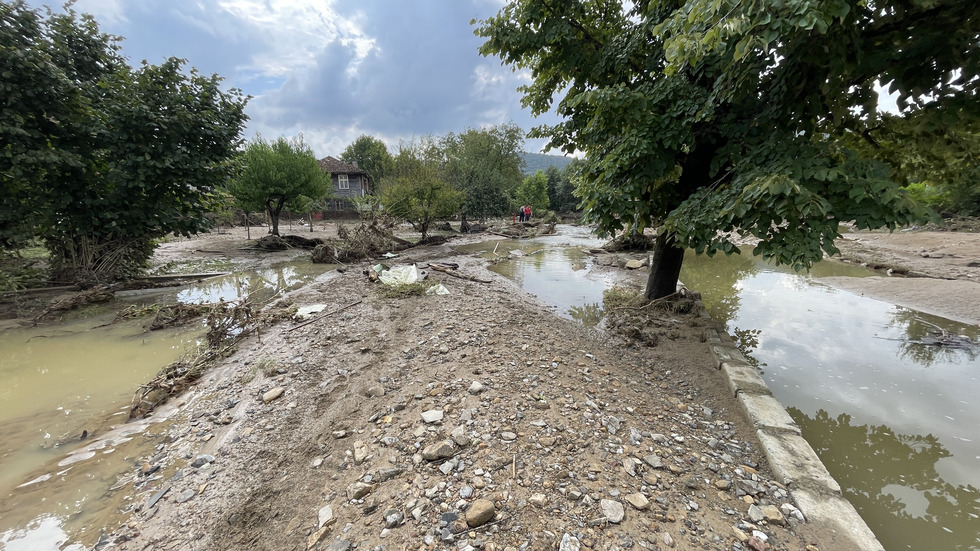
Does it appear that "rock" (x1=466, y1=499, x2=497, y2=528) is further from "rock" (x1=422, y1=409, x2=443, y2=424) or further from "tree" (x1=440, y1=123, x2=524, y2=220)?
"tree" (x1=440, y1=123, x2=524, y2=220)

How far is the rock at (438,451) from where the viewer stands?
2533 millimetres

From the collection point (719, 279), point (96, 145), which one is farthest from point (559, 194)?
point (96, 145)

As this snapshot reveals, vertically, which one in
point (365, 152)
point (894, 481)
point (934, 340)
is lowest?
point (894, 481)

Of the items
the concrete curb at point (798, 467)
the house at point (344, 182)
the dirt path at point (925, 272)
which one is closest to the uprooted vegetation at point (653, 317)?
the concrete curb at point (798, 467)

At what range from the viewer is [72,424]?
368 cm

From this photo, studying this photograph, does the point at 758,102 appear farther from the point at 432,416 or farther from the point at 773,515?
the point at 432,416

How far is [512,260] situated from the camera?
49.2 feet

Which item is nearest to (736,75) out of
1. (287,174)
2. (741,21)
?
(741,21)

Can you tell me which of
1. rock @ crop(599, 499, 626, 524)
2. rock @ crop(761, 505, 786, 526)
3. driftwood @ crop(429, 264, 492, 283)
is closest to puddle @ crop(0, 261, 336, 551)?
rock @ crop(599, 499, 626, 524)

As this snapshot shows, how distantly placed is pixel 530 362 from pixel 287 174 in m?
20.5

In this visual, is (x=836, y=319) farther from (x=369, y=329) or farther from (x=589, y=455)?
(x=369, y=329)

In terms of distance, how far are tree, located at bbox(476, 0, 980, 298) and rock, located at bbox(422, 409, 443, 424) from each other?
3.57 metres

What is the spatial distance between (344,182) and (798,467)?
50.8 m

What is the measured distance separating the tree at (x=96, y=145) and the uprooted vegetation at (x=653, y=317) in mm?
11478
